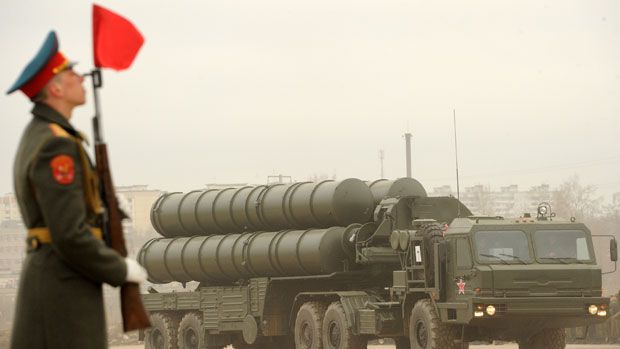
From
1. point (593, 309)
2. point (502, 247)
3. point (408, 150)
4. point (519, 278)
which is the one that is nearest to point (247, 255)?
point (502, 247)

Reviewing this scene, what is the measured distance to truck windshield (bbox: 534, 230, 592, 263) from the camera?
798 inches

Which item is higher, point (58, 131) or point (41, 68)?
point (41, 68)

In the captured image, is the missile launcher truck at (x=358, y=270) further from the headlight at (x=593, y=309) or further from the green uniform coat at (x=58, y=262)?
the green uniform coat at (x=58, y=262)

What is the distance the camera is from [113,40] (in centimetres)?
647

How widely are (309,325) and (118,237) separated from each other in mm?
16851

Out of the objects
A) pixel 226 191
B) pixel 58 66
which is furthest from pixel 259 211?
pixel 58 66

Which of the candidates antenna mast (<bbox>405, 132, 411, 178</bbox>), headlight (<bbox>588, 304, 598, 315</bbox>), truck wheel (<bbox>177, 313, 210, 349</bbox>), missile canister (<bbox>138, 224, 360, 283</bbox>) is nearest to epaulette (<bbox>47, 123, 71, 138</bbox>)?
headlight (<bbox>588, 304, 598, 315</bbox>)

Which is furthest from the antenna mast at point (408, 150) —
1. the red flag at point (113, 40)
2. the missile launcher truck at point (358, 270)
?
the red flag at point (113, 40)

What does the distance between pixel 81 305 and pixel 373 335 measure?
15.9 m

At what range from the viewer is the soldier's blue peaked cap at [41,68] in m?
6.29

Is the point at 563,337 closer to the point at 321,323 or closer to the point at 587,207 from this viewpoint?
the point at 321,323

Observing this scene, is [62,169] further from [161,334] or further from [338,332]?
[161,334]

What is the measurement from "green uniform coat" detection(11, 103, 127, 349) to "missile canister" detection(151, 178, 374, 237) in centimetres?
1661

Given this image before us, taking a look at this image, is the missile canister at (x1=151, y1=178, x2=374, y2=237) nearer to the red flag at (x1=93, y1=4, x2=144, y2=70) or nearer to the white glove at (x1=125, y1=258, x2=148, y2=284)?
the red flag at (x1=93, y1=4, x2=144, y2=70)
